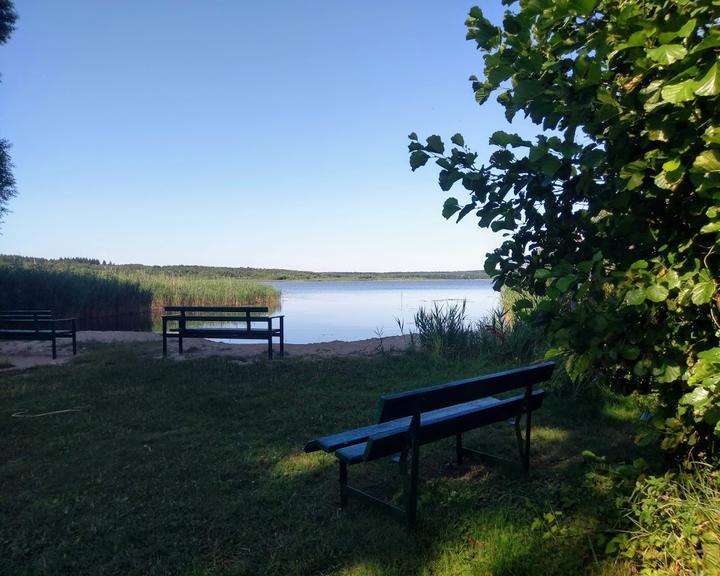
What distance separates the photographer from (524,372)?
3.54 metres

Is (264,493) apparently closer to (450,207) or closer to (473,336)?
(450,207)

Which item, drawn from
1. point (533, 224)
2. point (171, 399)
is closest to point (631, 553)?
point (533, 224)

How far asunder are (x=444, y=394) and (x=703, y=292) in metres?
1.48

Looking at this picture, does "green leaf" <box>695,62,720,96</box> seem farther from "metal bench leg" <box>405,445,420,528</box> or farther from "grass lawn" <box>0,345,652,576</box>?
"metal bench leg" <box>405,445,420,528</box>

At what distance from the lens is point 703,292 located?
5.98 ft

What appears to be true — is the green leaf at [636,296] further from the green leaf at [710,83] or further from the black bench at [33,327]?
the black bench at [33,327]

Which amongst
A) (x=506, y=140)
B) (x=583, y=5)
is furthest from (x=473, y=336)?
(x=583, y=5)

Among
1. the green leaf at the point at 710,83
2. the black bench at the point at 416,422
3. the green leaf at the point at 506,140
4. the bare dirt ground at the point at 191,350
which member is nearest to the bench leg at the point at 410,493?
the black bench at the point at 416,422

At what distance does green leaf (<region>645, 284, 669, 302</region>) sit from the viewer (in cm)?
184

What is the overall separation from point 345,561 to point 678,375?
1.85m

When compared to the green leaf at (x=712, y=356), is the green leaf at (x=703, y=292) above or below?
above

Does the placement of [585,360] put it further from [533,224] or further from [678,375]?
[533,224]

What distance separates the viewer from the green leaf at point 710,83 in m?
1.58

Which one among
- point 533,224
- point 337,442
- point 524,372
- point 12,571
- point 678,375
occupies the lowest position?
point 12,571
